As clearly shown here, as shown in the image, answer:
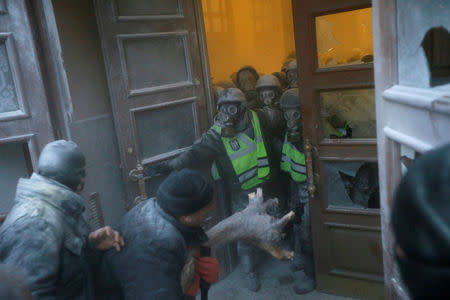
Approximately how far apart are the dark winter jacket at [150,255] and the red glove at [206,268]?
205mm

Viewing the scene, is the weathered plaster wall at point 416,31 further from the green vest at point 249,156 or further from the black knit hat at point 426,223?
the green vest at point 249,156

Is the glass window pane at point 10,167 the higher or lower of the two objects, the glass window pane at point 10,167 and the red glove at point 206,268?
the higher

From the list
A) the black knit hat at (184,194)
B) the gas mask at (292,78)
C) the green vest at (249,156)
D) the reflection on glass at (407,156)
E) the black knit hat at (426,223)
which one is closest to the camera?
the black knit hat at (426,223)

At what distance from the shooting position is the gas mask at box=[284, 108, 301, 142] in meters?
3.44

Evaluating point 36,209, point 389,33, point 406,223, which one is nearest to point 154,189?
point 36,209

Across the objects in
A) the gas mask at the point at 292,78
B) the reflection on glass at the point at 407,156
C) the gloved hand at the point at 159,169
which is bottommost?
the gloved hand at the point at 159,169

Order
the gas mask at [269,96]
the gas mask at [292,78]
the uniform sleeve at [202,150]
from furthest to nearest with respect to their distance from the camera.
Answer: the gas mask at [292,78]
the gas mask at [269,96]
the uniform sleeve at [202,150]

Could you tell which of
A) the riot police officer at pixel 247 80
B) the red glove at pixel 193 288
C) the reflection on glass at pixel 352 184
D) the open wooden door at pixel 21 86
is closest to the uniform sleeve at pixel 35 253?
the red glove at pixel 193 288

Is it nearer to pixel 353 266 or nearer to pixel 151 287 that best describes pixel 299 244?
pixel 353 266

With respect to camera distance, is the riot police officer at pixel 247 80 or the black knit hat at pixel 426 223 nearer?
the black knit hat at pixel 426 223

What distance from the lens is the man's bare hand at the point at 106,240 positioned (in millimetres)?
1767

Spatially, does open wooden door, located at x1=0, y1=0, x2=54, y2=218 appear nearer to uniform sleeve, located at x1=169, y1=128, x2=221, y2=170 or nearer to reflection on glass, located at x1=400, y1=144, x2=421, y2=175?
uniform sleeve, located at x1=169, y1=128, x2=221, y2=170

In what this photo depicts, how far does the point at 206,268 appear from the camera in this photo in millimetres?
2037

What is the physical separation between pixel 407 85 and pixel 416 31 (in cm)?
18
